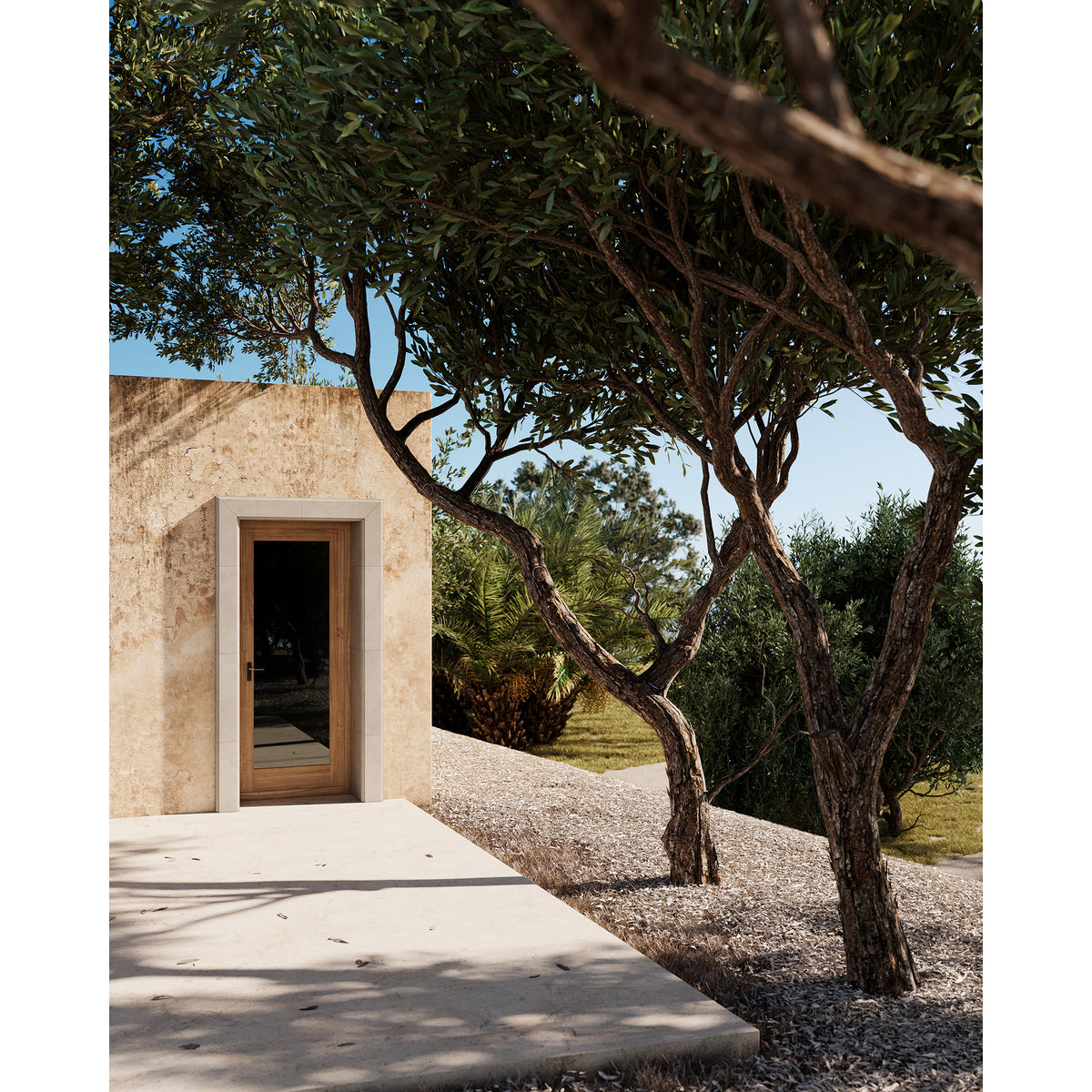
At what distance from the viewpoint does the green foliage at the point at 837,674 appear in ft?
37.0

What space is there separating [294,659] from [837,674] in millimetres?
6687

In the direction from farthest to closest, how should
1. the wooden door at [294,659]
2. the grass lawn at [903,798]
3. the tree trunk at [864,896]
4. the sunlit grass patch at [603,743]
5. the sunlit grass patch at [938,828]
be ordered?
the sunlit grass patch at [603,743] < the grass lawn at [903,798] < the sunlit grass patch at [938,828] < the wooden door at [294,659] < the tree trunk at [864,896]

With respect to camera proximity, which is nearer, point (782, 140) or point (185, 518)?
point (782, 140)

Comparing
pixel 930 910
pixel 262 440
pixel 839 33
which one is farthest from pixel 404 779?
pixel 839 33

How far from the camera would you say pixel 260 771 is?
9031 millimetres

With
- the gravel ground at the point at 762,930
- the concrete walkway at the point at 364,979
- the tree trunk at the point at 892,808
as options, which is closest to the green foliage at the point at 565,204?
the gravel ground at the point at 762,930

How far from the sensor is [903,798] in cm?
1501

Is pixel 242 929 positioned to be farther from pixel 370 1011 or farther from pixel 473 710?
pixel 473 710

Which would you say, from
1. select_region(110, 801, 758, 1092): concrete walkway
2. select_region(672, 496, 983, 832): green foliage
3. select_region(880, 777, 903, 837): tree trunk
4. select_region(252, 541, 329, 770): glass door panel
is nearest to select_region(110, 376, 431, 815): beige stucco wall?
select_region(252, 541, 329, 770): glass door panel

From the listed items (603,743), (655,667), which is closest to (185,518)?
(655,667)

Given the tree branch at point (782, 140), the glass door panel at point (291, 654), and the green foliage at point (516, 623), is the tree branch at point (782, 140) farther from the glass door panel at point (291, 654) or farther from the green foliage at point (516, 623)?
the green foliage at point (516, 623)

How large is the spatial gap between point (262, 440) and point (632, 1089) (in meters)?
6.57

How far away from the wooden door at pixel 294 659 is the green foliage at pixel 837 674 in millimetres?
4870

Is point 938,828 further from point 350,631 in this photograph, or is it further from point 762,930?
point 350,631
